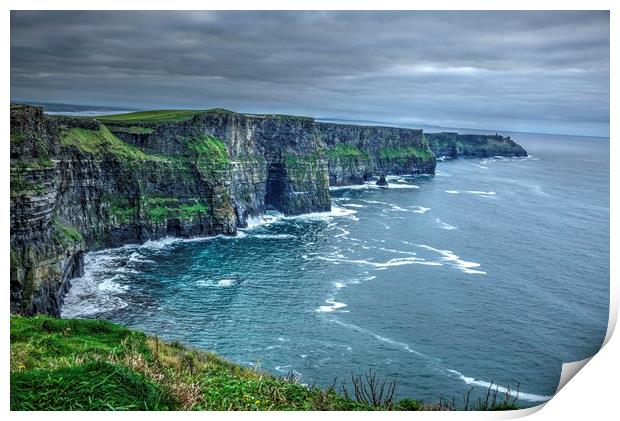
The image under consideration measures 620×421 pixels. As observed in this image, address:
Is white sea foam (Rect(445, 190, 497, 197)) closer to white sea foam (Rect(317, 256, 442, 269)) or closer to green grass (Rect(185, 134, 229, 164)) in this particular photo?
white sea foam (Rect(317, 256, 442, 269))

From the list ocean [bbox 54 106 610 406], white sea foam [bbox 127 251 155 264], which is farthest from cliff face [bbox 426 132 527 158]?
white sea foam [bbox 127 251 155 264]

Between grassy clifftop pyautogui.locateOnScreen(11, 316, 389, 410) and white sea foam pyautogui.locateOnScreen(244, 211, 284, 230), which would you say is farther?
white sea foam pyautogui.locateOnScreen(244, 211, 284, 230)

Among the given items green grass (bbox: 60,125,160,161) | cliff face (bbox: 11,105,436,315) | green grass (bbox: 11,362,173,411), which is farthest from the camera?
green grass (bbox: 60,125,160,161)

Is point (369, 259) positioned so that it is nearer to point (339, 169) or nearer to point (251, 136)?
point (251, 136)

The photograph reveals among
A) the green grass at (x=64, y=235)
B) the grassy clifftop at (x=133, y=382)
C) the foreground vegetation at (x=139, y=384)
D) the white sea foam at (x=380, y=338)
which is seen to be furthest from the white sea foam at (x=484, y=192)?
the foreground vegetation at (x=139, y=384)

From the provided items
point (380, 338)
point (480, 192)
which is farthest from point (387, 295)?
point (480, 192)
